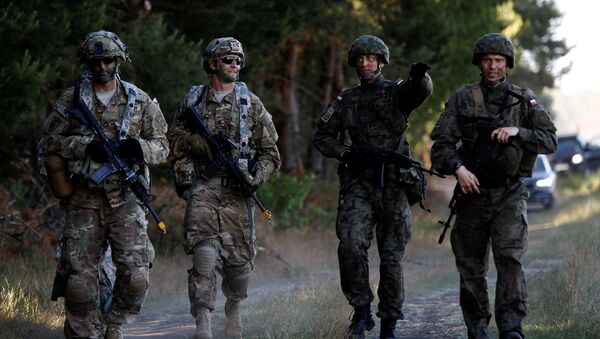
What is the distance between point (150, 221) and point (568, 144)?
23401 mm

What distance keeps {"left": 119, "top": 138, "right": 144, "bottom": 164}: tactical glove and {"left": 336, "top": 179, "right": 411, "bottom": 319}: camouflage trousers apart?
1663mm

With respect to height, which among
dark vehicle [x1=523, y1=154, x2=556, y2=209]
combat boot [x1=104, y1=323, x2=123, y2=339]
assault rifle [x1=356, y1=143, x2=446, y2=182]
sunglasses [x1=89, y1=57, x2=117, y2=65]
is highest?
dark vehicle [x1=523, y1=154, x2=556, y2=209]

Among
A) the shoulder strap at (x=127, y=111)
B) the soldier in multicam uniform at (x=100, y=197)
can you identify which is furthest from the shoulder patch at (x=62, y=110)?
the shoulder strap at (x=127, y=111)

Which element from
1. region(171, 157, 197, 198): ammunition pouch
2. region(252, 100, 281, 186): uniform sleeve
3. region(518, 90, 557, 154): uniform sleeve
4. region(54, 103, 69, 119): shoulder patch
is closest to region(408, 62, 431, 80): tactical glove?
region(518, 90, 557, 154): uniform sleeve

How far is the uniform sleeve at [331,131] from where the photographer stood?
7.86 m

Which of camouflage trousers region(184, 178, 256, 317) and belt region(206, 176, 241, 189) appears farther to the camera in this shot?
belt region(206, 176, 241, 189)

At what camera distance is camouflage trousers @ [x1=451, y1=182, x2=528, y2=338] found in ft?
22.5

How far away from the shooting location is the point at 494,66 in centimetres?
699

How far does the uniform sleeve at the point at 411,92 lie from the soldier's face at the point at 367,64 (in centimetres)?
29

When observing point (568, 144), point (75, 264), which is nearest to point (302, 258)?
point (75, 264)

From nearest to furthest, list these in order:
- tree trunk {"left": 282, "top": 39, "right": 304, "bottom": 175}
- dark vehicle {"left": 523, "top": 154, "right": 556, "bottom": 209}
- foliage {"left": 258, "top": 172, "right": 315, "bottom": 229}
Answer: foliage {"left": 258, "top": 172, "right": 315, "bottom": 229} < tree trunk {"left": 282, "top": 39, "right": 304, "bottom": 175} < dark vehicle {"left": 523, "top": 154, "right": 556, "bottom": 209}

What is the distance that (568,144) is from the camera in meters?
34.6

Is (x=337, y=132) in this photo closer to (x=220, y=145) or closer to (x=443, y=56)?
(x=220, y=145)

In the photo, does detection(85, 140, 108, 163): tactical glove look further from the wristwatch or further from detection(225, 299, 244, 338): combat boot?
the wristwatch
